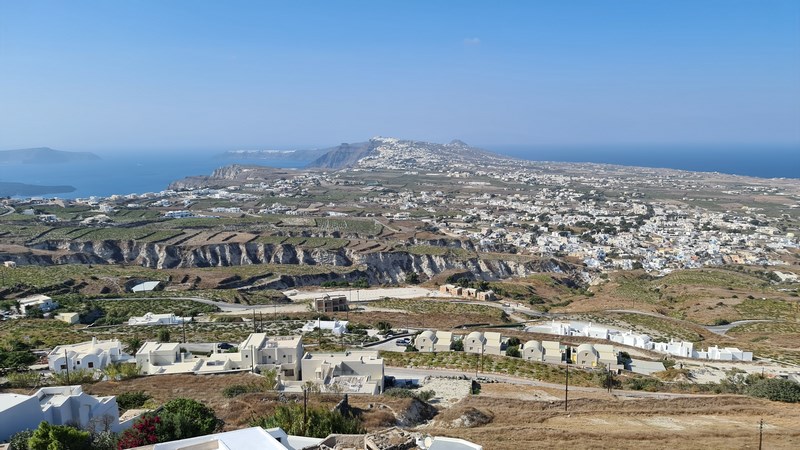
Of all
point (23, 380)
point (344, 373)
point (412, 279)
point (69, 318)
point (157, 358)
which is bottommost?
point (412, 279)

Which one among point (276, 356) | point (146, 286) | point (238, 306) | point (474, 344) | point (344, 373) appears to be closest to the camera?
point (344, 373)

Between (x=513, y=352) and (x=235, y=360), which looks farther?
(x=513, y=352)

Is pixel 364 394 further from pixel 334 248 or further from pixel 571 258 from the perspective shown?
pixel 571 258

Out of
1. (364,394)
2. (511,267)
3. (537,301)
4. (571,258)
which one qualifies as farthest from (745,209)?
(364,394)

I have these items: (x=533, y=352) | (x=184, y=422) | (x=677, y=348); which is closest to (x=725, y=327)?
(x=677, y=348)

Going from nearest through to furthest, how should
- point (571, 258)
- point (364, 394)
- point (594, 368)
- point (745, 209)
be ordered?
point (364, 394), point (594, 368), point (571, 258), point (745, 209)

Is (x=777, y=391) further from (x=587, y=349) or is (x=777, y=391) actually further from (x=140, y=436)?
(x=140, y=436)

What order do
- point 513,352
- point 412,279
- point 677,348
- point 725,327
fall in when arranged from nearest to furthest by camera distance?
point 513,352
point 677,348
point 725,327
point 412,279

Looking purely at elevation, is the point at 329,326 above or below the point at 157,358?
below
